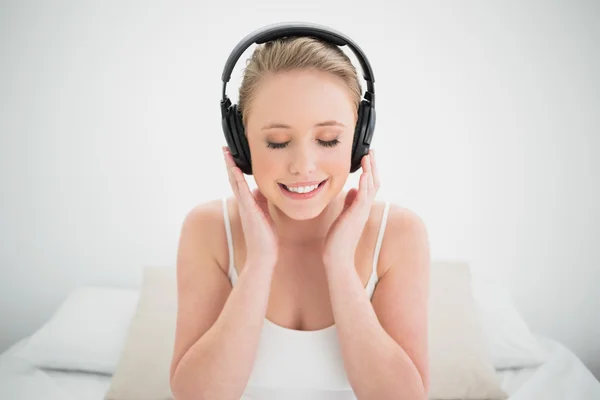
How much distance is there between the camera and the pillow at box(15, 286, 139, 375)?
5.17ft

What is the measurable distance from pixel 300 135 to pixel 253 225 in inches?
8.6

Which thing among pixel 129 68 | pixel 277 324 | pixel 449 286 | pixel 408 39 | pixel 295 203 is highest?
pixel 408 39

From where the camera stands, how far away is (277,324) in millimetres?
1024

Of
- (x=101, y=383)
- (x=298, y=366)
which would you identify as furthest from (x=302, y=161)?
(x=101, y=383)

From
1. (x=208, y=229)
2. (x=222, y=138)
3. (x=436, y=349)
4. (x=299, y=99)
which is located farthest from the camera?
(x=222, y=138)

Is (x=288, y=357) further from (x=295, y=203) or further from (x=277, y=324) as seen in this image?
(x=295, y=203)

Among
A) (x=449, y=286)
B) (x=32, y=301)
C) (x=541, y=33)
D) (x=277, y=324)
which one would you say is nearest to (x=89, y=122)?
(x=32, y=301)

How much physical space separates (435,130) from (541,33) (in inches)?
20.3

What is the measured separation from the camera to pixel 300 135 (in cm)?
82

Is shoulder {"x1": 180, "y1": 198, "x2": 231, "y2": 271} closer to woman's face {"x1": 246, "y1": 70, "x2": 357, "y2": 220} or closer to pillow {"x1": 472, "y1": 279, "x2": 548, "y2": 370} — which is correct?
woman's face {"x1": 246, "y1": 70, "x2": 357, "y2": 220}

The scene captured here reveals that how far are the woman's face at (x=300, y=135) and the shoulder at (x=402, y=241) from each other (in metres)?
0.24

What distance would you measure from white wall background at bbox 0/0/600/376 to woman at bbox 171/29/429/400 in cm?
84

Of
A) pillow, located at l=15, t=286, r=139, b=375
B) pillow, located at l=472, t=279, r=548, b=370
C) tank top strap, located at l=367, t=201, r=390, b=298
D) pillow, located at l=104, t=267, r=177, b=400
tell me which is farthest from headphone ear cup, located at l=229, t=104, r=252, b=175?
pillow, located at l=472, t=279, r=548, b=370

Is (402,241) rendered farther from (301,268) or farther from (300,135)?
(300,135)
